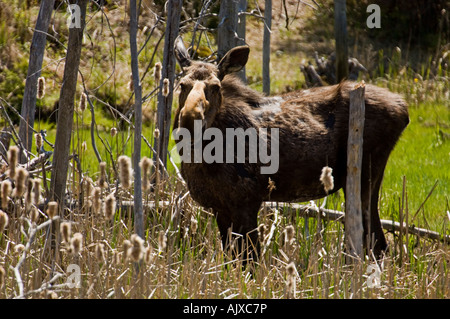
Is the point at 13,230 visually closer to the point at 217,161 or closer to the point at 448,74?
the point at 217,161

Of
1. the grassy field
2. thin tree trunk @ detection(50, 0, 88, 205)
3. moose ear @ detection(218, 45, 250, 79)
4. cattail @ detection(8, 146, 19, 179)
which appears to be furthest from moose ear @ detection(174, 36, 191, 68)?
cattail @ detection(8, 146, 19, 179)

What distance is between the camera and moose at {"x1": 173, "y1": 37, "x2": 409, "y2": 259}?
191 inches

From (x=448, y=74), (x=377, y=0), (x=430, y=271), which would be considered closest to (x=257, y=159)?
(x=430, y=271)

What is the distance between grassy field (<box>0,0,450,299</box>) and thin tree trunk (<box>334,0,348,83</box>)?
0.97 m

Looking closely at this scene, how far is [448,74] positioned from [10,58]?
761cm

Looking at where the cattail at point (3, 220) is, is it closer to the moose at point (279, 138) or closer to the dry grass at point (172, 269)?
the dry grass at point (172, 269)

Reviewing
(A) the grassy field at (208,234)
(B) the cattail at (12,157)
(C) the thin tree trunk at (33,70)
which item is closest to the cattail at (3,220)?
(A) the grassy field at (208,234)

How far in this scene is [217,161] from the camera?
484cm

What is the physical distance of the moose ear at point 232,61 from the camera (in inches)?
189

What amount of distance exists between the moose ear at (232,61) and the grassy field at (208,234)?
946 mm

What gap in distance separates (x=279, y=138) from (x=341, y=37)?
5.81 metres

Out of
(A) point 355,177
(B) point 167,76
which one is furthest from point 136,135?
(B) point 167,76

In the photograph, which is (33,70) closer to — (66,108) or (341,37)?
(66,108)
